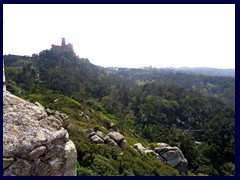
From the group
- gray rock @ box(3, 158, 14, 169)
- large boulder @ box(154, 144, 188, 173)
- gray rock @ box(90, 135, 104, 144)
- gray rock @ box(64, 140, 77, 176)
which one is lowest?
large boulder @ box(154, 144, 188, 173)

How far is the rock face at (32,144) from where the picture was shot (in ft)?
19.2

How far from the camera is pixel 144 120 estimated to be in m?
47.1

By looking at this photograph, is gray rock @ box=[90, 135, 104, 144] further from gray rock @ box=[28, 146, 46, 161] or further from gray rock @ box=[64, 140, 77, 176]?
gray rock @ box=[28, 146, 46, 161]

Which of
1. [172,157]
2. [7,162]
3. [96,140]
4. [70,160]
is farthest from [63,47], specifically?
[7,162]

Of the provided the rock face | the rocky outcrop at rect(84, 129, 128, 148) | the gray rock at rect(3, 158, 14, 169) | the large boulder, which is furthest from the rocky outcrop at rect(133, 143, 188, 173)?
the gray rock at rect(3, 158, 14, 169)

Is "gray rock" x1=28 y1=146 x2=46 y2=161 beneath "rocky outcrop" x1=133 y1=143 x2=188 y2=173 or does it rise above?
above

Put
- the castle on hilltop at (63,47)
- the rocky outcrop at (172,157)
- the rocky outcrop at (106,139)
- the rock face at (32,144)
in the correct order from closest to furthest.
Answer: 1. the rock face at (32,144)
2. the rocky outcrop at (106,139)
3. the rocky outcrop at (172,157)
4. the castle on hilltop at (63,47)

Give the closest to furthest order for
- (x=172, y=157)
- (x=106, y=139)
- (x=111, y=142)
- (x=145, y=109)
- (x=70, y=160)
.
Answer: (x=70, y=160)
(x=111, y=142)
(x=106, y=139)
(x=172, y=157)
(x=145, y=109)

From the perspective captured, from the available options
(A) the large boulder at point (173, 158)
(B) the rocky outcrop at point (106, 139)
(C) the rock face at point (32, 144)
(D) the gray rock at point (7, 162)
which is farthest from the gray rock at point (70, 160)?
(A) the large boulder at point (173, 158)

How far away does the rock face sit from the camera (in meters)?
5.86

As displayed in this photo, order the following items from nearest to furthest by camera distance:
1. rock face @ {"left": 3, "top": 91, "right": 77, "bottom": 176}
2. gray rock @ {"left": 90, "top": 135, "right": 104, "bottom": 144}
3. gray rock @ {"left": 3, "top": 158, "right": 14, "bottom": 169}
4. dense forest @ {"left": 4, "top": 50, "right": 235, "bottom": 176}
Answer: gray rock @ {"left": 3, "top": 158, "right": 14, "bottom": 169}, rock face @ {"left": 3, "top": 91, "right": 77, "bottom": 176}, gray rock @ {"left": 90, "top": 135, "right": 104, "bottom": 144}, dense forest @ {"left": 4, "top": 50, "right": 235, "bottom": 176}

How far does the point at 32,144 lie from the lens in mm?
6141

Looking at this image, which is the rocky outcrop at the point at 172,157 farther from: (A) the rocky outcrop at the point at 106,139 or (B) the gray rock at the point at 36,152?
(B) the gray rock at the point at 36,152

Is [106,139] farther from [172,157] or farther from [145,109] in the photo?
[145,109]
